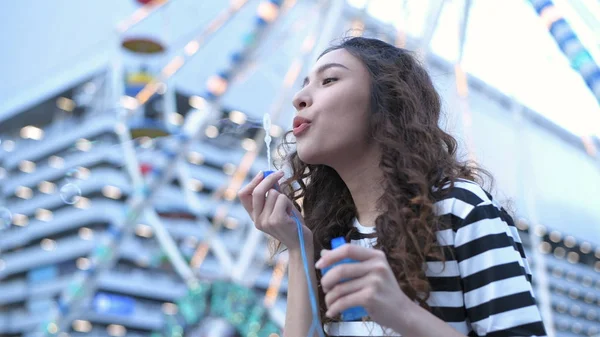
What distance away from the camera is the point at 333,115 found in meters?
1.69

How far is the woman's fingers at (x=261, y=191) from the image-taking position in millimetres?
1586

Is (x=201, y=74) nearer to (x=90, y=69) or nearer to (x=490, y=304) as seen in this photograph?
(x=90, y=69)

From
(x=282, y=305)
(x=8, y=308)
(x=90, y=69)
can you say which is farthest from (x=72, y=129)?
(x=282, y=305)

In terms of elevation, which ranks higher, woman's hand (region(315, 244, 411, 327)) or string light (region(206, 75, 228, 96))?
woman's hand (region(315, 244, 411, 327))

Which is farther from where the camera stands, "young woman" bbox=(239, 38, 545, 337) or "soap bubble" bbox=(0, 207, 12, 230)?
"soap bubble" bbox=(0, 207, 12, 230)

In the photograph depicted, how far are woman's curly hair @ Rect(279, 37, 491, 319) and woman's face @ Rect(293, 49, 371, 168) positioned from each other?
33 mm

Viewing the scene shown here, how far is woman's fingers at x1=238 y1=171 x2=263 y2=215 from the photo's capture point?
1.62 meters

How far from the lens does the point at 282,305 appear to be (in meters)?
49.9

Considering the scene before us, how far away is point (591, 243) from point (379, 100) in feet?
228

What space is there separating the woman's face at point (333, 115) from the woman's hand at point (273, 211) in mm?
130

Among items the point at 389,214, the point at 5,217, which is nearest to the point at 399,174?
the point at 389,214

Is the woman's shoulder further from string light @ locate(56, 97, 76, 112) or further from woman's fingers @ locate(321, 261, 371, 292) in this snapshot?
string light @ locate(56, 97, 76, 112)

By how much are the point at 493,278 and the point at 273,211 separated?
452 mm

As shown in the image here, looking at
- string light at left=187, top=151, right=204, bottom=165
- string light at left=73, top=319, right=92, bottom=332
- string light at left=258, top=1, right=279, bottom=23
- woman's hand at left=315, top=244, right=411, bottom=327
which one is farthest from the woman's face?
string light at left=187, top=151, right=204, bottom=165
